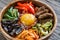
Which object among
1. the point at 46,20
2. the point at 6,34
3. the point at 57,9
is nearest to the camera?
the point at 6,34

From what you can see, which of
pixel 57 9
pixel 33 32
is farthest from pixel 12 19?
pixel 57 9

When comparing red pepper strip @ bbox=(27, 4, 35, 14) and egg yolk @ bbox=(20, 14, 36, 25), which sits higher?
red pepper strip @ bbox=(27, 4, 35, 14)

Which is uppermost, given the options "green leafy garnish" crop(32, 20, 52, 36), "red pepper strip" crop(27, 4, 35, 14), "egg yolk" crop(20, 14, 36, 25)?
"red pepper strip" crop(27, 4, 35, 14)

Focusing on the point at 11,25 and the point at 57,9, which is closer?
the point at 11,25

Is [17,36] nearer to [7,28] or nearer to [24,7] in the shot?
[7,28]

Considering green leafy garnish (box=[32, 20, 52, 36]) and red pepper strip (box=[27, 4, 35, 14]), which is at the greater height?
red pepper strip (box=[27, 4, 35, 14])

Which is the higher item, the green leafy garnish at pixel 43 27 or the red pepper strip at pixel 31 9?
the red pepper strip at pixel 31 9

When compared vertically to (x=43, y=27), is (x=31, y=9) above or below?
above

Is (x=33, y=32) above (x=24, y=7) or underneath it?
underneath
